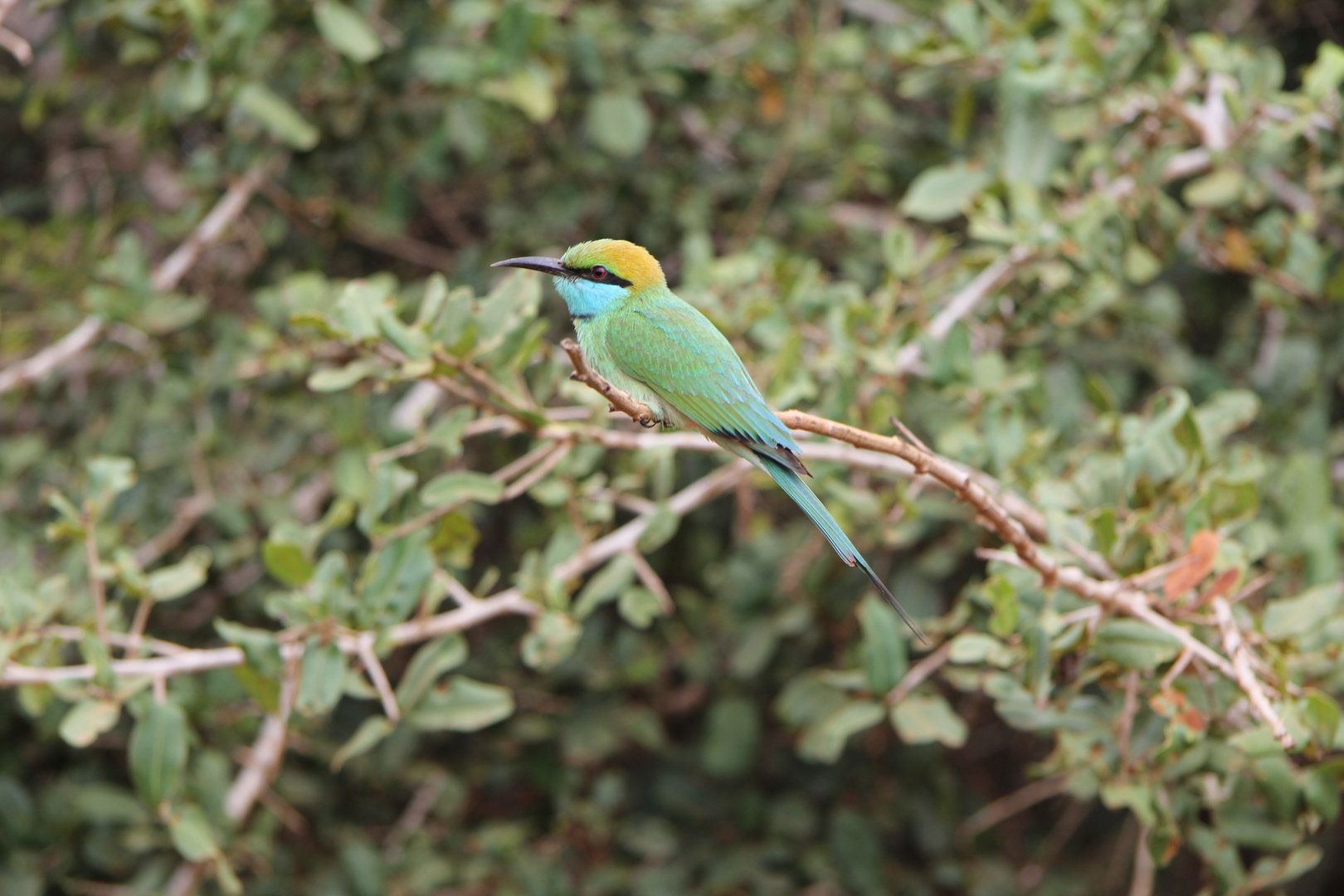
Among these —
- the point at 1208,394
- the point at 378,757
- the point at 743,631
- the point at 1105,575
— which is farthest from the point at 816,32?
the point at 378,757

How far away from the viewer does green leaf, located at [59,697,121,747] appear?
2.06 m

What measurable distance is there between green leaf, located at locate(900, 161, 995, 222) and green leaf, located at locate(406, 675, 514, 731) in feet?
5.04

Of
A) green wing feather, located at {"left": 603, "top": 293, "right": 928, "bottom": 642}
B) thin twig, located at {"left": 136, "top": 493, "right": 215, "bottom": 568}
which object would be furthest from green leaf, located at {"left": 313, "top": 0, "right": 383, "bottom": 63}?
thin twig, located at {"left": 136, "top": 493, "right": 215, "bottom": 568}

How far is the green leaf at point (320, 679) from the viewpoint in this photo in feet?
6.84

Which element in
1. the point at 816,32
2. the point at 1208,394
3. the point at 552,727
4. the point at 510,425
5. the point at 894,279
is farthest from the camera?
the point at 816,32

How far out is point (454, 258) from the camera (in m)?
3.89

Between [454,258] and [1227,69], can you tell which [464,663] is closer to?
[454,258]

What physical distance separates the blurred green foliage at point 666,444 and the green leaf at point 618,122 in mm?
28

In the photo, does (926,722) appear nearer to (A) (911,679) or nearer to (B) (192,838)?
(A) (911,679)

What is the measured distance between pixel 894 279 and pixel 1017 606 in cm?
92

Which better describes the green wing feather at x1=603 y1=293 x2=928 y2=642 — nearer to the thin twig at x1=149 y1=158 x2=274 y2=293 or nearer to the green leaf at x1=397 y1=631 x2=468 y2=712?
the green leaf at x1=397 y1=631 x2=468 y2=712

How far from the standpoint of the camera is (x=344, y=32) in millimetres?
2854

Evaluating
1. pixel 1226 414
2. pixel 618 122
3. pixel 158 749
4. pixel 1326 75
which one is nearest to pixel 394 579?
pixel 158 749

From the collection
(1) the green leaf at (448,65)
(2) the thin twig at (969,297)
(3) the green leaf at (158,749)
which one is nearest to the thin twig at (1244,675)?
(2) the thin twig at (969,297)
